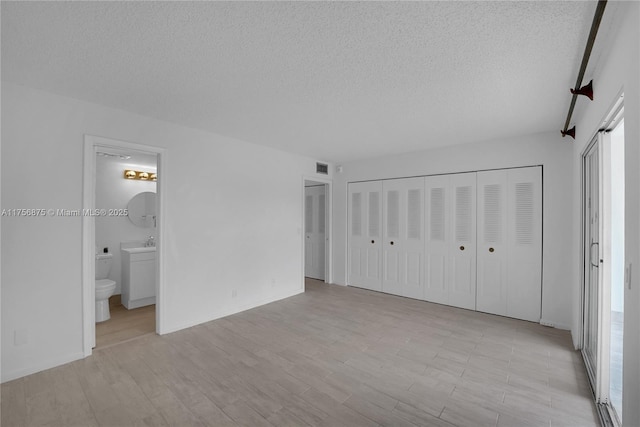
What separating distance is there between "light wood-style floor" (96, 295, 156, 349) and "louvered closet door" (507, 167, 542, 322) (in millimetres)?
4703

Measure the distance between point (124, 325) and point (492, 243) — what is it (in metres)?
5.04

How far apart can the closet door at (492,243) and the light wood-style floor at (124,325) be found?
4.45 metres

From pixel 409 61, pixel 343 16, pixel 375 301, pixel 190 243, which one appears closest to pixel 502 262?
pixel 375 301

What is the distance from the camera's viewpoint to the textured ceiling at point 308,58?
1569 mm

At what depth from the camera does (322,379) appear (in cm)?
245

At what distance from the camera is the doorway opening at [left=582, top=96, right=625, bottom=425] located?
2.11m

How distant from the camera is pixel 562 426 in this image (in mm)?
1903

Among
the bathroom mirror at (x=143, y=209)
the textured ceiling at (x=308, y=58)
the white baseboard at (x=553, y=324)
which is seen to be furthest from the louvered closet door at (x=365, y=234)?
the bathroom mirror at (x=143, y=209)

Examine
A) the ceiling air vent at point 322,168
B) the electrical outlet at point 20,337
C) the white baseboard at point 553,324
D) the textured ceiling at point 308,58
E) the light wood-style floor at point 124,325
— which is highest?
the textured ceiling at point 308,58

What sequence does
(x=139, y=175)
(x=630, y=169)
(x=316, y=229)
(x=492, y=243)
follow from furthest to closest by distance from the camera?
(x=316, y=229), (x=139, y=175), (x=492, y=243), (x=630, y=169)

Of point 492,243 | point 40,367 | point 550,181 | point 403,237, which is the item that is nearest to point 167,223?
point 40,367

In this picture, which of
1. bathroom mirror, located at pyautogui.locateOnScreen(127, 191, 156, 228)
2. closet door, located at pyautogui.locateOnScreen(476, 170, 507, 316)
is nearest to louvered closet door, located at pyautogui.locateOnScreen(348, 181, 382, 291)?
closet door, located at pyautogui.locateOnScreen(476, 170, 507, 316)

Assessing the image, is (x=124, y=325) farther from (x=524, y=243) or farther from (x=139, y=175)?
(x=524, y=243)

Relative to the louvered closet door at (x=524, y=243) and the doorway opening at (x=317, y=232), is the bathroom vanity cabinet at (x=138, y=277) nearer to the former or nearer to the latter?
the doorway opening at (x=317, y=232)
